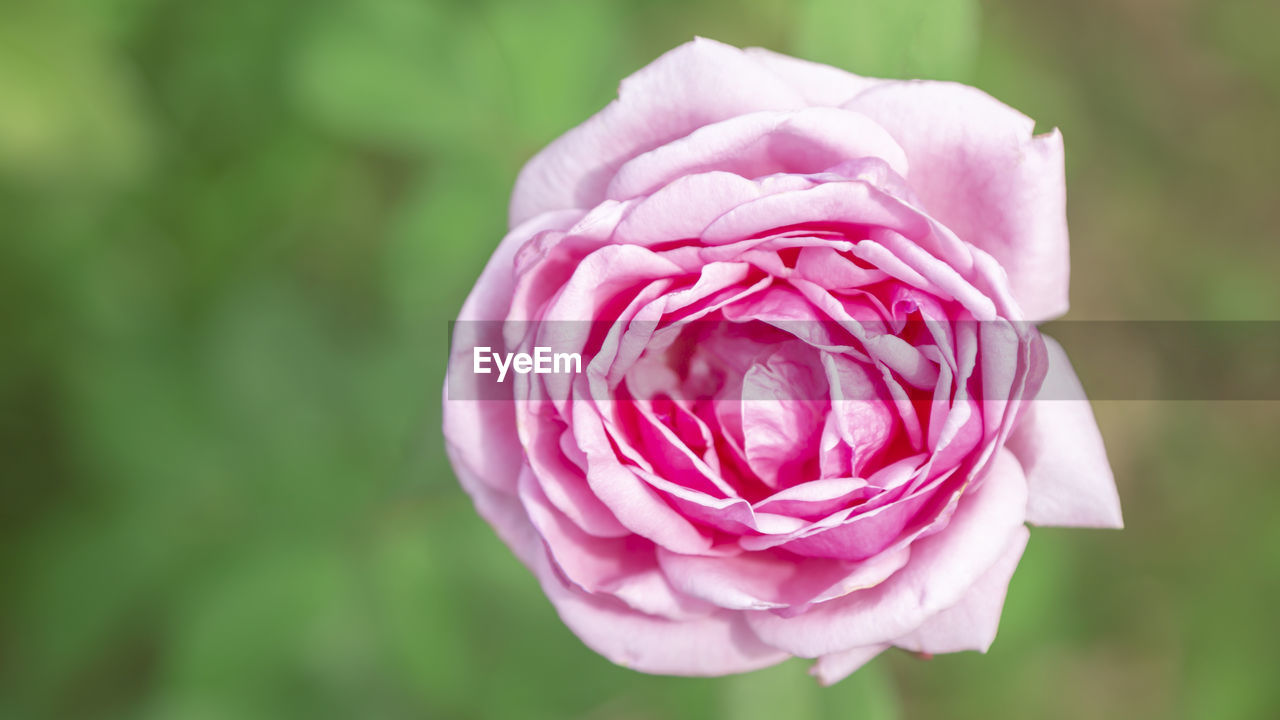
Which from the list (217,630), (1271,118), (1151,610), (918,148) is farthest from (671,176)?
(1271,118)

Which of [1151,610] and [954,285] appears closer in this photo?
[954,285]

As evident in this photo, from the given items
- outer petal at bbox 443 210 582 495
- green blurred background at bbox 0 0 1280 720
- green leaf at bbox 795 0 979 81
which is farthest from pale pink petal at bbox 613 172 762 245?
green blurred background at bbox 0 0 1280 720

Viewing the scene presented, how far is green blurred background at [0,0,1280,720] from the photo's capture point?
2152 mm

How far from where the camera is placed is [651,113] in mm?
1168

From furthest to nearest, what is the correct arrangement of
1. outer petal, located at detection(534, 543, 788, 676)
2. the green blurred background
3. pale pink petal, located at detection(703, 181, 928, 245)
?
the green blurred background
outer petal, located at detection(534, 543, 788, 676)
pale pink petal, located at detection(703, 181, 928, 245)

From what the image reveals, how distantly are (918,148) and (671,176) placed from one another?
0.96 feet

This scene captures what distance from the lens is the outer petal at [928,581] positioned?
105 cm

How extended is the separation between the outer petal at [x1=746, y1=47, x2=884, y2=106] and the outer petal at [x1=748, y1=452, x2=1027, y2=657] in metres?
0.47

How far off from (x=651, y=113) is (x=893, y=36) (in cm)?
46

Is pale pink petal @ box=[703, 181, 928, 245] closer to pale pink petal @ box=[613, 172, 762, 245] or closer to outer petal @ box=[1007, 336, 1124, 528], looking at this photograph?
pale pink petal @ box=[613, 172, 762, 245]

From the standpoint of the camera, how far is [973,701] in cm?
266

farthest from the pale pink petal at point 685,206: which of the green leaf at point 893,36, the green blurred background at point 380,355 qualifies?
the green blurred background at point 380,355

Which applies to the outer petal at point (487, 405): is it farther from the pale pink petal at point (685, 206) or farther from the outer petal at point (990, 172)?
the outer petal at point (990, 172)

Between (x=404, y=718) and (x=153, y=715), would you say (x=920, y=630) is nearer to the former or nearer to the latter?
(x=404, y=718)
